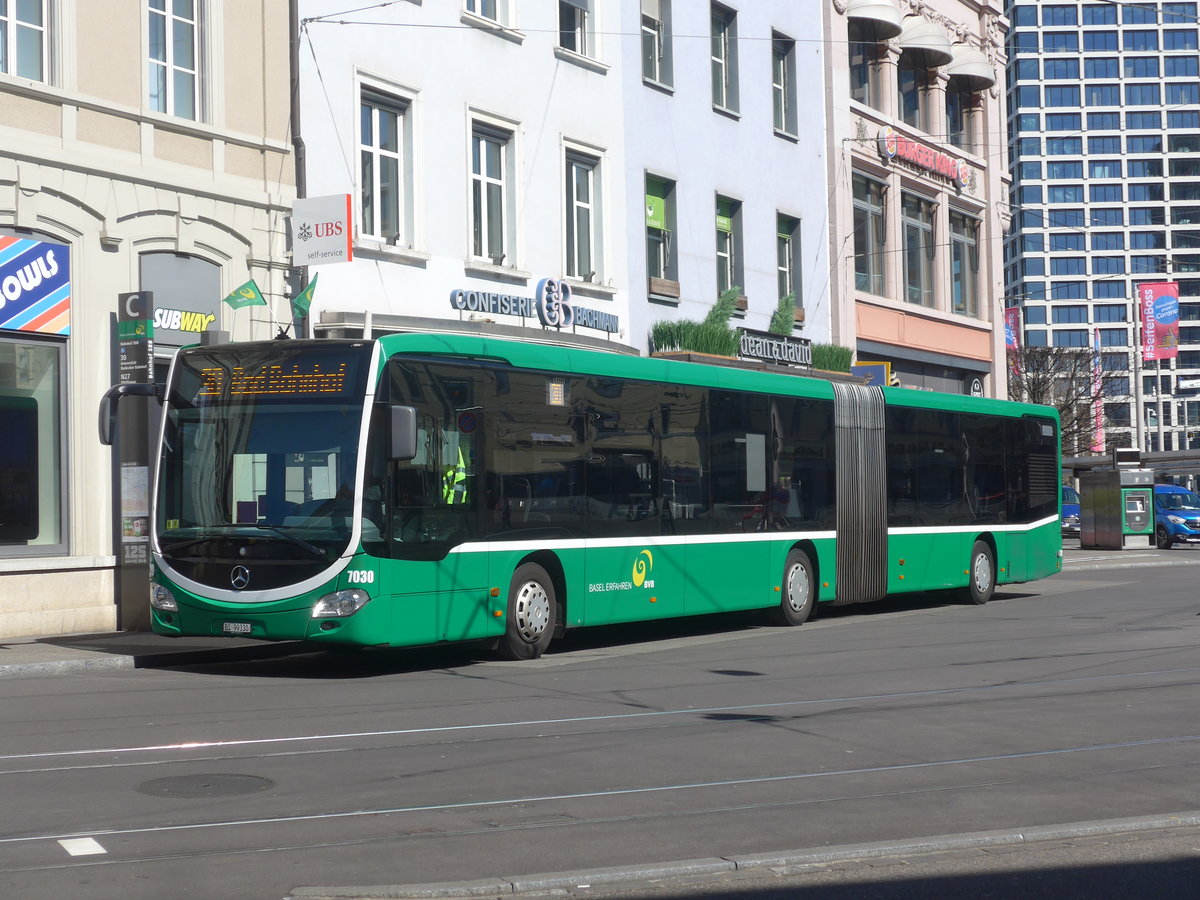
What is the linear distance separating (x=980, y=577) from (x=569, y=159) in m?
9.26

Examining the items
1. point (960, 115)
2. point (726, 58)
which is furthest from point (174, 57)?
point (960, 115)

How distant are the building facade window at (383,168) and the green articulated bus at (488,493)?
572 centimetres

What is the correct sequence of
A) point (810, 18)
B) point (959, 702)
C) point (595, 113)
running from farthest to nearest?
point (810, 18)
point (595, 113)
point (959, 702)

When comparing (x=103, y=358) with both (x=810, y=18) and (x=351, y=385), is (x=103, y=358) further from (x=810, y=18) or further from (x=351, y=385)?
(x=810, y=18)

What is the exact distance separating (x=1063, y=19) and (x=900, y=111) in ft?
370

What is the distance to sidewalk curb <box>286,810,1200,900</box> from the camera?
229 inches

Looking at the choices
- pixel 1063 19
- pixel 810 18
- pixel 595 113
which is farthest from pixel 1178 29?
pixel 595 113

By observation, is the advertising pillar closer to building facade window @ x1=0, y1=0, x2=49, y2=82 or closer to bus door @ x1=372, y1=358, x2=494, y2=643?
building facade window @ x1=0, y1=0, x2=49, y2=82

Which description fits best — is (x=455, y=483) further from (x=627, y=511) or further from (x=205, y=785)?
(x=205, y=785)

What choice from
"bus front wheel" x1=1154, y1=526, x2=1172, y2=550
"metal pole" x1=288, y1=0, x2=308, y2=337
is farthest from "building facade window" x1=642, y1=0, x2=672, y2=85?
"bus front wheel" x1=1154, y1=526, x2=1172, y2=550

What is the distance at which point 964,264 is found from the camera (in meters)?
41.1

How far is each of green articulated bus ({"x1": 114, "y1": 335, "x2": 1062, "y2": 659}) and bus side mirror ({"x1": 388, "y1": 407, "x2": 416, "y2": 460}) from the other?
0.06 ft

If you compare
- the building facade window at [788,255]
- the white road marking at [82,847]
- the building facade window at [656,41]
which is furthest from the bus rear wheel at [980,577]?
the white road marking at [82,847]

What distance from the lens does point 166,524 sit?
13.9 m
